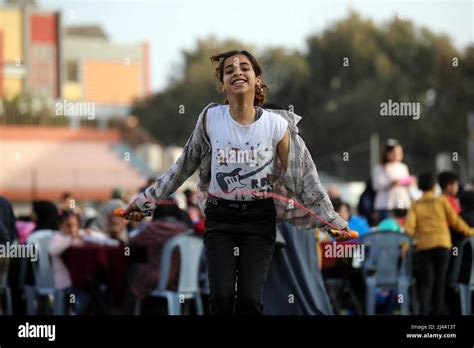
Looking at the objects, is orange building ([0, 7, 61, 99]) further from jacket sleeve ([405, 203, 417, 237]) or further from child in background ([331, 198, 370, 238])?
jacket sleeve ([405, 203, 417, 237])

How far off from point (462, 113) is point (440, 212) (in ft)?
138

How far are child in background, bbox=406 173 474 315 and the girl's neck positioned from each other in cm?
454

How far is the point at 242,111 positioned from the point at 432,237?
183 inches

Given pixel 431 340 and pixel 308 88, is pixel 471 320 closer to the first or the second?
pixel 431 340

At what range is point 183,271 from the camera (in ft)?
35.2

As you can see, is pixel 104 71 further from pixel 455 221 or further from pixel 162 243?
pixel 455 221

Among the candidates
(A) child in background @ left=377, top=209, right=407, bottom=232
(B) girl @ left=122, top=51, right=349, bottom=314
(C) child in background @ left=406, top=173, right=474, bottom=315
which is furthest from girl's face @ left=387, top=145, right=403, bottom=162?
(B) girl @ left=122, top=51, right=349, bottom=314

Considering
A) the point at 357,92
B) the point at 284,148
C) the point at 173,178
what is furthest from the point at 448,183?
the point at 357,92

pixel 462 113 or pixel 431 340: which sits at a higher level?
pixel 462 113

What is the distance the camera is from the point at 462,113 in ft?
170

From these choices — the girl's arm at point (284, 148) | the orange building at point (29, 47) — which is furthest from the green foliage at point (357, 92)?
the girl's arm at point (284, 148)

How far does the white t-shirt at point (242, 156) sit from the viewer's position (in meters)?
6.38

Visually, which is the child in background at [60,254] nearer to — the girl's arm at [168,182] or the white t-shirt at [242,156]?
the girl's arm at [168,182]

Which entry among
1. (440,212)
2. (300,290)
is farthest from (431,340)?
(440,212)
